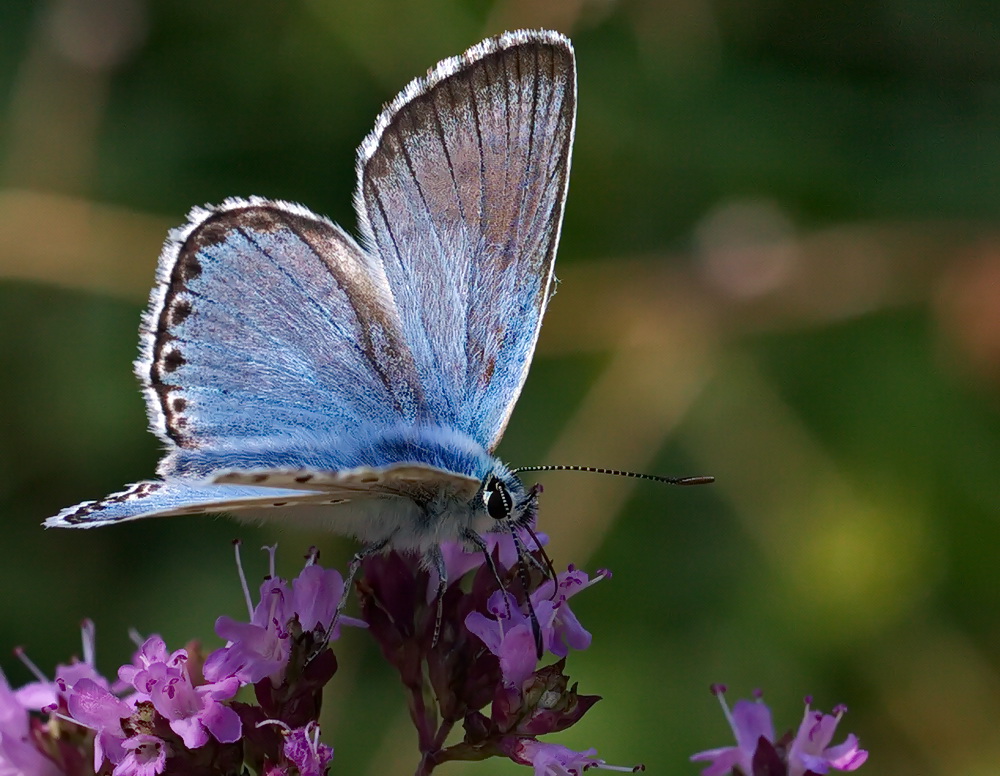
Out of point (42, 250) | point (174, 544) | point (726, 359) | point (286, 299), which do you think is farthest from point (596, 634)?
point (42, 250)

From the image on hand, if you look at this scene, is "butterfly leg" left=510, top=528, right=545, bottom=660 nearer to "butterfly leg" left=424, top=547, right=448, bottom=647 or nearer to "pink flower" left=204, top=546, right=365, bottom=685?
"butterfly leg" left=424, top=547, right=448, bottom=647

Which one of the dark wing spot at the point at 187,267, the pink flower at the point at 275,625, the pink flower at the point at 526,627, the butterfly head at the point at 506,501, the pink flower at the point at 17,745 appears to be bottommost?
the pink flower at the point at 17,745

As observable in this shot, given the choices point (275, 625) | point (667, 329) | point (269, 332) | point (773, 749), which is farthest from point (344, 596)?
point (667, 329)

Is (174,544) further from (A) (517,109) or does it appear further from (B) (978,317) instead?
(B) (978,317)

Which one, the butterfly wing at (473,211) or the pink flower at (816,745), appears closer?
the pink flower at (816,745)

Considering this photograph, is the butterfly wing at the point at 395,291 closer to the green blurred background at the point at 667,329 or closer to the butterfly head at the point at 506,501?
the butterfly head at the point at 506,501

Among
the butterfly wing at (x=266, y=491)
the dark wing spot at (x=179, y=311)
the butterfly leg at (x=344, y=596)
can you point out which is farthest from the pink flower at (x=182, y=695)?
the dark wing spot at (x=179, y=311)

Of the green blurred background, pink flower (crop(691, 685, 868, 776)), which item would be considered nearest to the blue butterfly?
pink flower (crop(691, 685, 868, 776))
